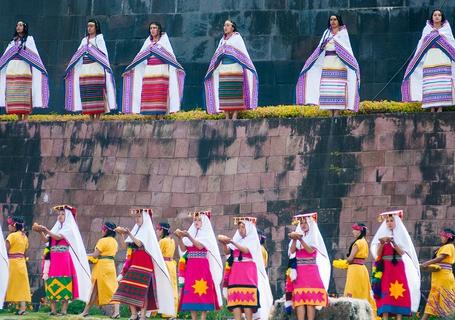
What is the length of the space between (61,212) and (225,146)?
11.4 ft

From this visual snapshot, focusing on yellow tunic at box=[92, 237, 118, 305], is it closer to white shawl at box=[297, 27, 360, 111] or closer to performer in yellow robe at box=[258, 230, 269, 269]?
performer in yellow robe at box=[258, 230, 269, 269]

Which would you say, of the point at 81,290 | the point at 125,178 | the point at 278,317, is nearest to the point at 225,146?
the point at 125,178

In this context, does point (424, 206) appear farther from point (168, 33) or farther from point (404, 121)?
point (168, 33)

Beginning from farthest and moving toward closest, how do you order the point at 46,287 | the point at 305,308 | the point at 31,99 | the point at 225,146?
the point at 31,99
the point at 225,146
the point at 46,287
the point at 305,308

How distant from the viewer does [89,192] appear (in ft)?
107

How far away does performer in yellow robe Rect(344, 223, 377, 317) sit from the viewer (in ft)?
91.4

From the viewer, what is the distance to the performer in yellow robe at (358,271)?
27844 millimetres

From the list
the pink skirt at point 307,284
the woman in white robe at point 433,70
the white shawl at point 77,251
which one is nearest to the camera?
the pink skirt at point 307,284

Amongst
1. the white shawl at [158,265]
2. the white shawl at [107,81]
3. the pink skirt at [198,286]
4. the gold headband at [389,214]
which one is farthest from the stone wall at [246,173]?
the white shawl at [158,265]

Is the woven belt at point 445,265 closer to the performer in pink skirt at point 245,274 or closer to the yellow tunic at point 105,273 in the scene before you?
the performer in pink skirt at point 245,274

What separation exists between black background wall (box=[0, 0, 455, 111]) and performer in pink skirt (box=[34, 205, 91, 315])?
23.4 ft

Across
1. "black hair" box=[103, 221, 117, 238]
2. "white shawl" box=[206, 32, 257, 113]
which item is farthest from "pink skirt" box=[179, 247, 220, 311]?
"white shawl" box=[206, 32, 257, 113]

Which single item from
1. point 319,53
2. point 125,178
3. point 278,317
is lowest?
point 278,317

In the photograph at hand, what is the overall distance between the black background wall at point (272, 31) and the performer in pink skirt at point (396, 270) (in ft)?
26.8
